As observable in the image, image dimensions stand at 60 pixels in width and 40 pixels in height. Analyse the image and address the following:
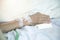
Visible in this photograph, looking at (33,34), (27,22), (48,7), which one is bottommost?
(33,34)

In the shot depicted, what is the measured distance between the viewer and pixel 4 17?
→ 1.47 m

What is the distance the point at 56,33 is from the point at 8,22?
0.61 metres

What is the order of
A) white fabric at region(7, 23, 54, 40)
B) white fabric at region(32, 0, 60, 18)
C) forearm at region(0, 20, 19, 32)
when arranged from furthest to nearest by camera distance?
white fabric at region(32, 0, 60, 18) → forearm at region(0, 20, 19, 32) → white fabric at region(7, 23, 54, 40)

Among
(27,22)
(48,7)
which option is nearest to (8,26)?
(27,22)

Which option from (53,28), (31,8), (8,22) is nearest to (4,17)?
(8,22)

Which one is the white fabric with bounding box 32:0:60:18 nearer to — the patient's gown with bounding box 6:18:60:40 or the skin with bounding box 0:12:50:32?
the skin with bounding box 0:12:50:32

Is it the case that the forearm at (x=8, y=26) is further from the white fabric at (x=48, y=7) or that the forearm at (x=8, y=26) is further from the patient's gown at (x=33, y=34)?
the white fabric at (x=48, y=7)

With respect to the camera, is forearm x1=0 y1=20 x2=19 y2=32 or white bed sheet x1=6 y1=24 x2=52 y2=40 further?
forearm x1=0 y1=20 x2=19 y2=32

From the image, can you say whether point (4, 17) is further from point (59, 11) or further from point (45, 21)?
point (59, 11)

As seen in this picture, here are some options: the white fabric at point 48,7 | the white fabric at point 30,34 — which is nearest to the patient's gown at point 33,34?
the white fabric at point 30,34

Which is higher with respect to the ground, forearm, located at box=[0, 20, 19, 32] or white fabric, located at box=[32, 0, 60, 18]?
white fabric, located at box=[32, 0, 60, 18]

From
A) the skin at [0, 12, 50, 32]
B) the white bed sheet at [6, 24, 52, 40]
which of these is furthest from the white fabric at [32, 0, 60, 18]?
the white bed sheet at [6, 24, 52, 40]

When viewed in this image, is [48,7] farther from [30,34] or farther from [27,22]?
[30,34]

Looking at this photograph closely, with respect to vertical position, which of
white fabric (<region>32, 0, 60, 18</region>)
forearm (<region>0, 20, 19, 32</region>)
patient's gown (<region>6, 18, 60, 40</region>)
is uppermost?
white fabric (<region>32, 0, 60, 18</region>)
